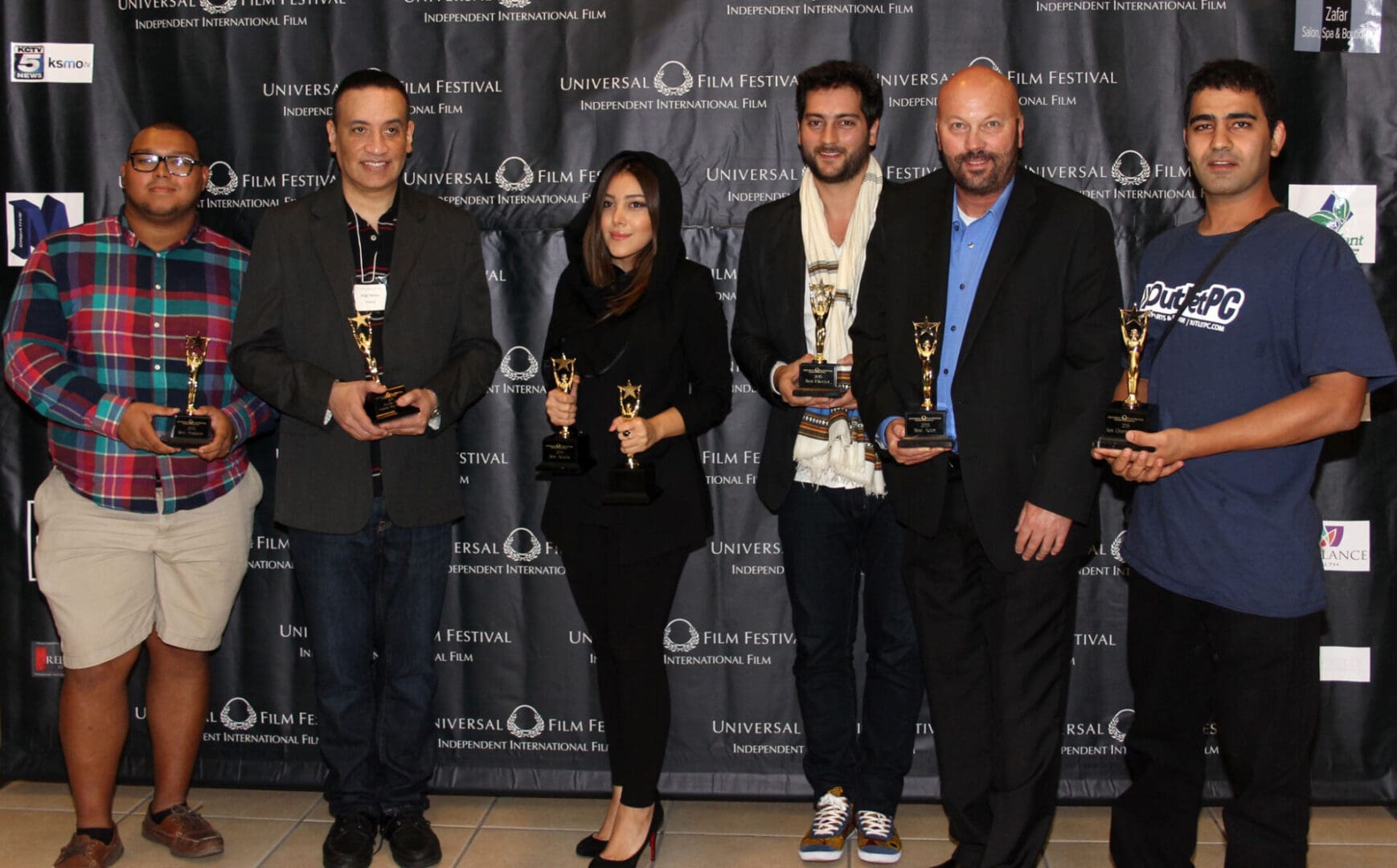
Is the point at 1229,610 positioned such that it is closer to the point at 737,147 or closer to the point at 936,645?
the point at 936,645

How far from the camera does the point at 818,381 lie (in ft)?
10.2

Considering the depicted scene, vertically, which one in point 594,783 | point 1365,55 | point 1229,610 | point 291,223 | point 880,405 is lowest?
point 594,783

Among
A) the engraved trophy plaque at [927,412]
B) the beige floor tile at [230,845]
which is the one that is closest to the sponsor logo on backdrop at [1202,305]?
the engraved trophy plaque at [927,412]

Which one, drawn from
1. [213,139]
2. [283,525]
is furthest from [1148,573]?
[213,139]

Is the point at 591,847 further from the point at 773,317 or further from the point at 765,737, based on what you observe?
the point at 773,317

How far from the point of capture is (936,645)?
9.84ft

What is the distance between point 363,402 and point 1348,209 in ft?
10.1

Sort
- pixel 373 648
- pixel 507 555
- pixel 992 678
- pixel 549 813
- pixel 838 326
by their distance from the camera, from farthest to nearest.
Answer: pixel 507 555 → pixel 549 813 → pixel 373 648 → pixel 838 326 → pixel 992 678

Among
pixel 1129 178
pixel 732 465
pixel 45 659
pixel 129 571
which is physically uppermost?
pixel 1129 178

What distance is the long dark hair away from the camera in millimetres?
3188

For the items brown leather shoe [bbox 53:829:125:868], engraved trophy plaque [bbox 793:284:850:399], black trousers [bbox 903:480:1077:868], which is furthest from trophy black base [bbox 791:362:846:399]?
brown leather shoe [bbox 53:829:125:868]

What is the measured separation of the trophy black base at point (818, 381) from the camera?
3.10m

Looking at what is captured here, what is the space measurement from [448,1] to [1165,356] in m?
2.56

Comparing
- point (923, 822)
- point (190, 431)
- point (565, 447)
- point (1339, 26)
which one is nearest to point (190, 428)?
point (190, 431)
